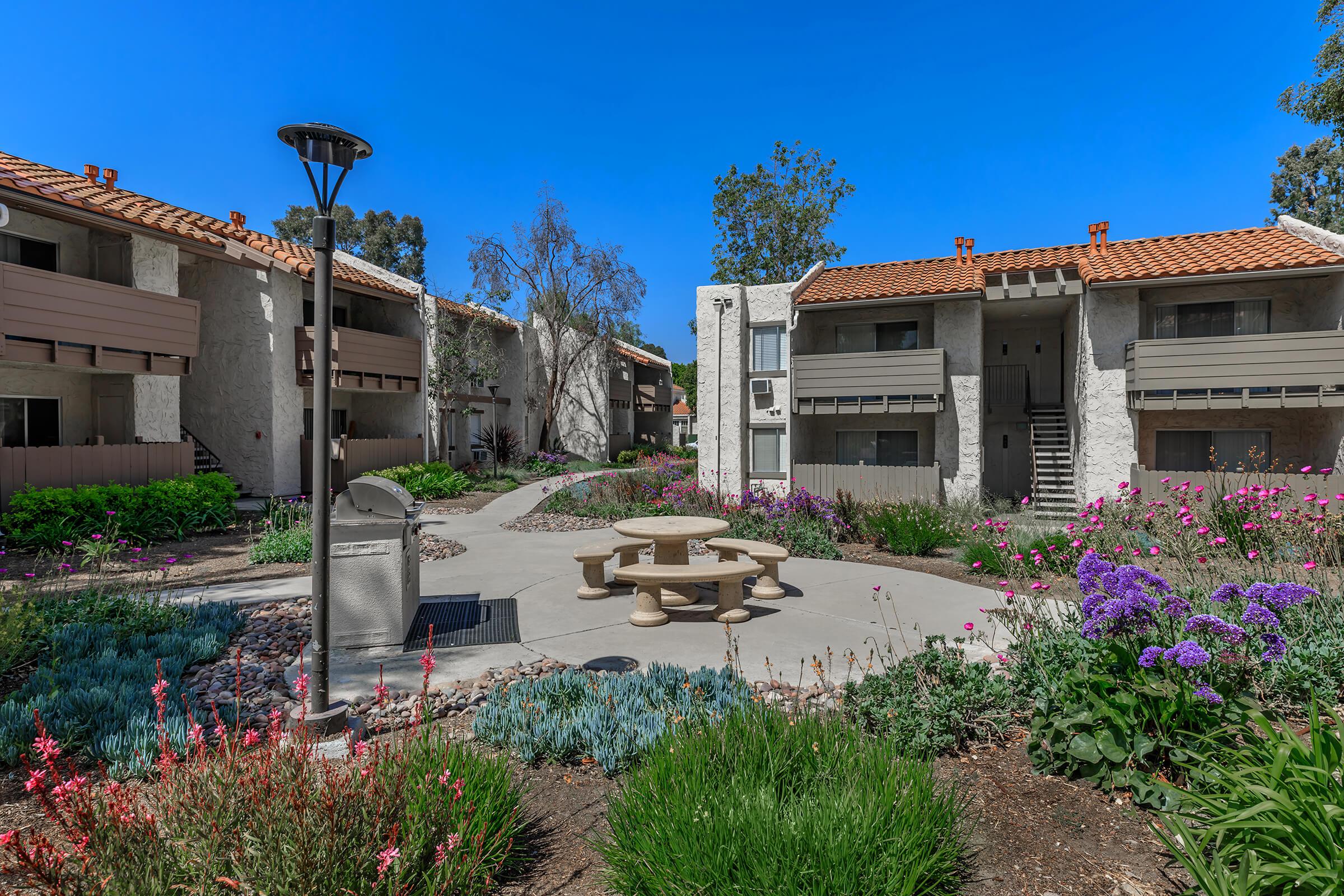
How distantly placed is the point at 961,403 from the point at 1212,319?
6.10 m

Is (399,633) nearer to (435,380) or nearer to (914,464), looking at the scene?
(914,464)

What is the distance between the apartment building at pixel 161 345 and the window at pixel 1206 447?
62.6 feet

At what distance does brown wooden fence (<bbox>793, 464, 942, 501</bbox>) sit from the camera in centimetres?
1697

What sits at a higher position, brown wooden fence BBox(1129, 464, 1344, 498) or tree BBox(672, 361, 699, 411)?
tree BBox(672, 361, 699, 411)

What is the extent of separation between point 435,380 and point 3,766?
20356 millimetres

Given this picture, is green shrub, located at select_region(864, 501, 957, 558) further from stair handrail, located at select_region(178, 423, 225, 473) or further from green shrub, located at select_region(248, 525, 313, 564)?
stair handrail, located at select_region(178, 423, 225, 473)

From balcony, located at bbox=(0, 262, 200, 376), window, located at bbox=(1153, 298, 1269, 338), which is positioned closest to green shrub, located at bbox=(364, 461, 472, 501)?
balcony, located at bbox=(0, 262, 200, 376)

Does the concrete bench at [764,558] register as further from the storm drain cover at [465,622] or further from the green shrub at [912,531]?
the green shrub at [912,531]

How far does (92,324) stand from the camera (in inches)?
528

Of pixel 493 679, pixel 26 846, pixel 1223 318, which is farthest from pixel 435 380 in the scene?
pixel 1223 318

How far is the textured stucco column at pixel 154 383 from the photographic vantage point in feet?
48.9

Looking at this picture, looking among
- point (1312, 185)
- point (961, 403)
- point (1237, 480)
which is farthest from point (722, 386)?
point (1312, 185)

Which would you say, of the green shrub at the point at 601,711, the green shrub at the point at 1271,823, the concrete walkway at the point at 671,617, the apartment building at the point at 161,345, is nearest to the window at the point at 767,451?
the concrete walkway at the point at 671,617

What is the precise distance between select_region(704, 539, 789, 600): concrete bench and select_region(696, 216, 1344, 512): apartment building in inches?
347
